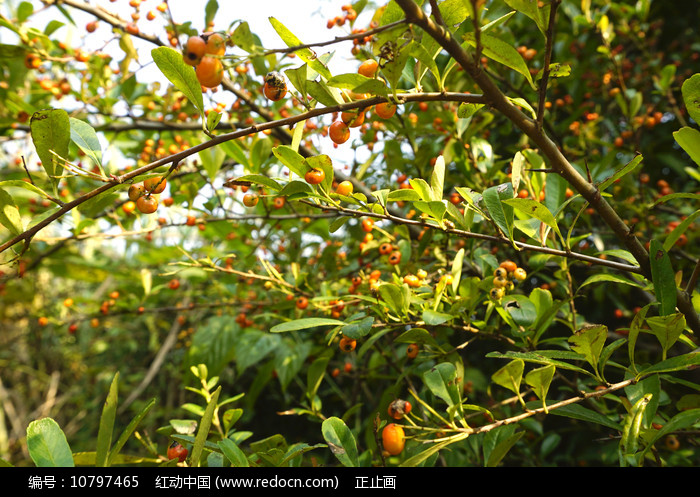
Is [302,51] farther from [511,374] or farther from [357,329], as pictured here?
[511,374]

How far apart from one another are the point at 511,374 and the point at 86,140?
1.12 metres

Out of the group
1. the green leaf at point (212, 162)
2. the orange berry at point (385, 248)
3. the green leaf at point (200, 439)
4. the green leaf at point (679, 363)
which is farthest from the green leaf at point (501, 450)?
the green leaf at point (212, 162)

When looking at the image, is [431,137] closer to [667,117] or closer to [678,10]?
[667,117]

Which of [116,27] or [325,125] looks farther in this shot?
[325,125]

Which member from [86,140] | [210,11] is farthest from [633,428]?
[210,11]

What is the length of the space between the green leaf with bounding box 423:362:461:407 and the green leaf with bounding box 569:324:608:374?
289 millimetres

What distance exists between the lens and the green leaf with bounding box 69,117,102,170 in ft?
3.45

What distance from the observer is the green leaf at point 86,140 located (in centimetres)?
105

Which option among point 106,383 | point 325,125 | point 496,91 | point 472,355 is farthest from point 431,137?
point 106,383

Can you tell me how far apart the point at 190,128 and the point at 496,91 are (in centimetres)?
171

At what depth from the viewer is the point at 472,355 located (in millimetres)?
2346

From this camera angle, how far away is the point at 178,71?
0.95 metres

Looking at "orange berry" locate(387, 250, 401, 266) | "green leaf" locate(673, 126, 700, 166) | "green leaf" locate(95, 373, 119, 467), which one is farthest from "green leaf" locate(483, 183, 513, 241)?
"green leaf" locate(95, 373, 119, 467)
